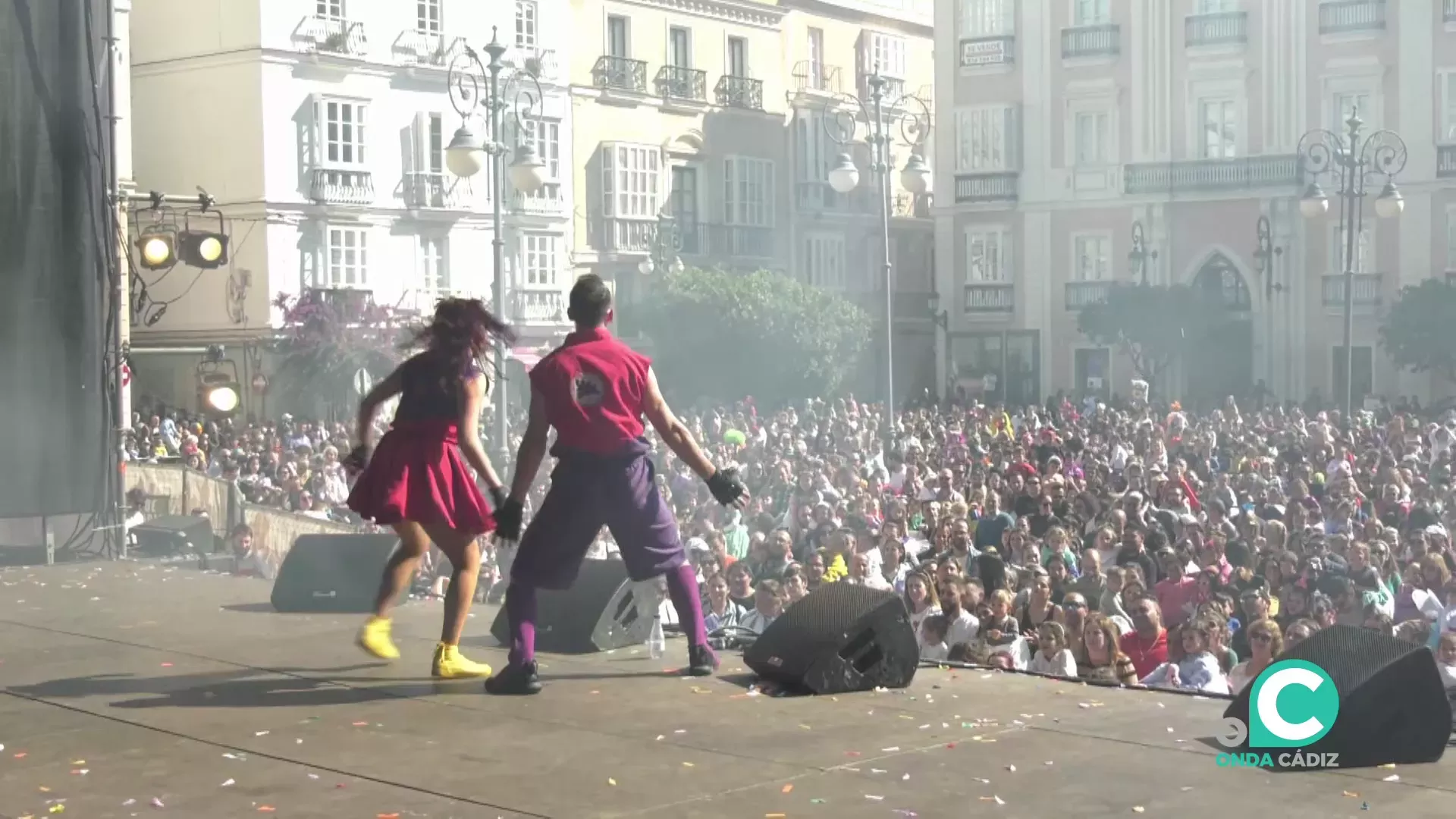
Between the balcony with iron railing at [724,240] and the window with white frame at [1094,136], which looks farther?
the balcony with iron railing at [724,240]

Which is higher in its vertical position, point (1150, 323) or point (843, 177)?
point (843, 177)

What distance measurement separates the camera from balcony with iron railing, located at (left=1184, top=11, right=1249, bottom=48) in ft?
116

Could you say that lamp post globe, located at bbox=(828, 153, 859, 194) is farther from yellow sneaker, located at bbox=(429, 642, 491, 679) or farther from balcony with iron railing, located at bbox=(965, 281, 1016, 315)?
balcony with iron railing, located at bbox=(965, 281, 1016, 315)

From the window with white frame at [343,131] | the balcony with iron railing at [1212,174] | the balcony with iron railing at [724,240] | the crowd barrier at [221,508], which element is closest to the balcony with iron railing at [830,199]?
the balcony with iron railing at [724,240]

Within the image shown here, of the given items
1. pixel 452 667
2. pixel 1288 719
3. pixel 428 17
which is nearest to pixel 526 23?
pixel 428 17

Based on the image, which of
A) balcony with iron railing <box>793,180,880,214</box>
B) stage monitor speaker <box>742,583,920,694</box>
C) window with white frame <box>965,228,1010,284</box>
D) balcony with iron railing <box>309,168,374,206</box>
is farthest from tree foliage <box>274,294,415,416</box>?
stage monitor speaker <box>742,583,920,694</box>

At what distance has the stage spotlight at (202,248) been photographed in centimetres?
1218

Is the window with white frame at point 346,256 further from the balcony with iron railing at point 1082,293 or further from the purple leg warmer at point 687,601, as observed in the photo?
the purple leg warmer at point 687,601

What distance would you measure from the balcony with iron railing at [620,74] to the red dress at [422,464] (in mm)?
34313

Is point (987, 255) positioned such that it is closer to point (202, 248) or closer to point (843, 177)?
point (843, 177)

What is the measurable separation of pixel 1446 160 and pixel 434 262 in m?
18.6

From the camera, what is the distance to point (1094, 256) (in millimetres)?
38719

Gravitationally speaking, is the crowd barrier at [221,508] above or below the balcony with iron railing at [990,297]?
below

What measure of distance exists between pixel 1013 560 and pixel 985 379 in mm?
28112
